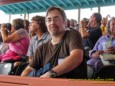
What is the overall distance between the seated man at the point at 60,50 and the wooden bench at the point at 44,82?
0.50m

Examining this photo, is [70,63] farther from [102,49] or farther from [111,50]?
[102,49]

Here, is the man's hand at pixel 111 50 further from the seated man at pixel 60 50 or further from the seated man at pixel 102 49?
the seated man at pixel 60 50

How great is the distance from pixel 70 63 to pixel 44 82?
2.17 feet

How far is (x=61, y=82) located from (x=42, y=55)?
90 centimetres

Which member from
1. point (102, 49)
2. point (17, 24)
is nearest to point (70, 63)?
point (102, 49)

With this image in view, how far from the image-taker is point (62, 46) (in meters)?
1.64

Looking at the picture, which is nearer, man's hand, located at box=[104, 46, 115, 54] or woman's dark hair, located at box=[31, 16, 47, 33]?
man's hand, located at box=[104, 46, 115, 54]

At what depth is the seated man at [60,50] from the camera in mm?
1494

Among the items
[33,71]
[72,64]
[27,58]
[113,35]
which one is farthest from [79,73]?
[27,58]

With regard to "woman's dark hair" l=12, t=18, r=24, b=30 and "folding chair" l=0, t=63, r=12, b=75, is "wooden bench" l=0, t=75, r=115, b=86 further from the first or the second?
"woman's dark hair" l=12, t=18, r=24, b=30

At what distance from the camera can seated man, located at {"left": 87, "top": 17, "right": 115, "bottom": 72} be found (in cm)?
203

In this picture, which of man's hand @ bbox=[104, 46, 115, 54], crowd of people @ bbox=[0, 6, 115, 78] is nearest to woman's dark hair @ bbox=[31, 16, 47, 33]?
crowd of people @ bbox=[0, 6, 115, 78]

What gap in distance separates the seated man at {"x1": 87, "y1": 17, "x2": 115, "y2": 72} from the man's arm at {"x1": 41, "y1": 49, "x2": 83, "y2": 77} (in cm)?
45

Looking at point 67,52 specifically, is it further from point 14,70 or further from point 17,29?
point 17,29
